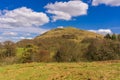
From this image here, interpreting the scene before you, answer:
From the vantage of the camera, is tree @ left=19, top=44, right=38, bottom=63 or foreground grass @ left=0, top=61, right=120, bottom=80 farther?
tree @ left=19, top=44, right=38, bottom=63

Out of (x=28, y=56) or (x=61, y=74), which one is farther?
(x=28, y=56)

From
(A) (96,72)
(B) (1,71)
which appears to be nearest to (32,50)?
(B) (1,71)

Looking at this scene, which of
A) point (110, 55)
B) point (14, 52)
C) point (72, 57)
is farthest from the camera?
point (14, 52)

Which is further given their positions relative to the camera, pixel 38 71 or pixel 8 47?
pixel 8 47

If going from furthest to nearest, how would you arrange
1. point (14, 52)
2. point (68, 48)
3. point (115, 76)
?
point (14, 52) → point (68, 48) → point (115, 76)

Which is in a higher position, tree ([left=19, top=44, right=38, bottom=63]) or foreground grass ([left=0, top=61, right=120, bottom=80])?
tree ([left=19, top=44, right=38, bottom=63])

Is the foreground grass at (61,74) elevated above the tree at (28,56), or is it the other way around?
the tree at (28,56)

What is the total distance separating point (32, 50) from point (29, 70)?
54.4m

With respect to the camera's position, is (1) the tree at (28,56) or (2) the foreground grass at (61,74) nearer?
(2) the foreground grass at (61,74)

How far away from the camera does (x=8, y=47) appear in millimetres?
83688

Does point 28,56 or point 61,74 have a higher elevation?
point 28,56

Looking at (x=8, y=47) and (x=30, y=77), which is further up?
(x=8, y=47)

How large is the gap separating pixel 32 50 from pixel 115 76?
60753 mm

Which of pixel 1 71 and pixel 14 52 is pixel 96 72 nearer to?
pixel 1 71
